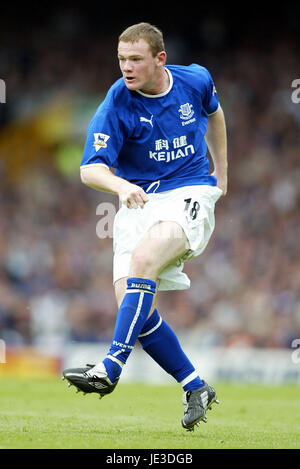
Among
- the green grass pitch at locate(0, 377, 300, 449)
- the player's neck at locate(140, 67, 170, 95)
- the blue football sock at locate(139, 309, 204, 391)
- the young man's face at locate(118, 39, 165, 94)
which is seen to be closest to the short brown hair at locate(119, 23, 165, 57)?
the young man's face at locate(118, 39, 165, 94)

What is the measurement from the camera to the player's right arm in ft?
16.0

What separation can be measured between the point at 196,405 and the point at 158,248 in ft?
3.69

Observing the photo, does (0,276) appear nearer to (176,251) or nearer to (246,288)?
(246,288)

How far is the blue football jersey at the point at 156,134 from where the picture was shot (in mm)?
5469

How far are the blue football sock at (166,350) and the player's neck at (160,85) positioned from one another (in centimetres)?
155

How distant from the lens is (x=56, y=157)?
20953mm

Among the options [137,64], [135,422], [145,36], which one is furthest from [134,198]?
[135,422]

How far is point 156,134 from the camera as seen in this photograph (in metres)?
5.63

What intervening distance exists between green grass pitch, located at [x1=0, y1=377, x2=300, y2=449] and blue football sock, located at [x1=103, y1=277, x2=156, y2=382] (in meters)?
0.49

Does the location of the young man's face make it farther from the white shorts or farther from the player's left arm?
the player's left arm

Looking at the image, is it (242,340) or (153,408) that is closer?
(153,408)

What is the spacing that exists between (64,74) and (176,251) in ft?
55.5
